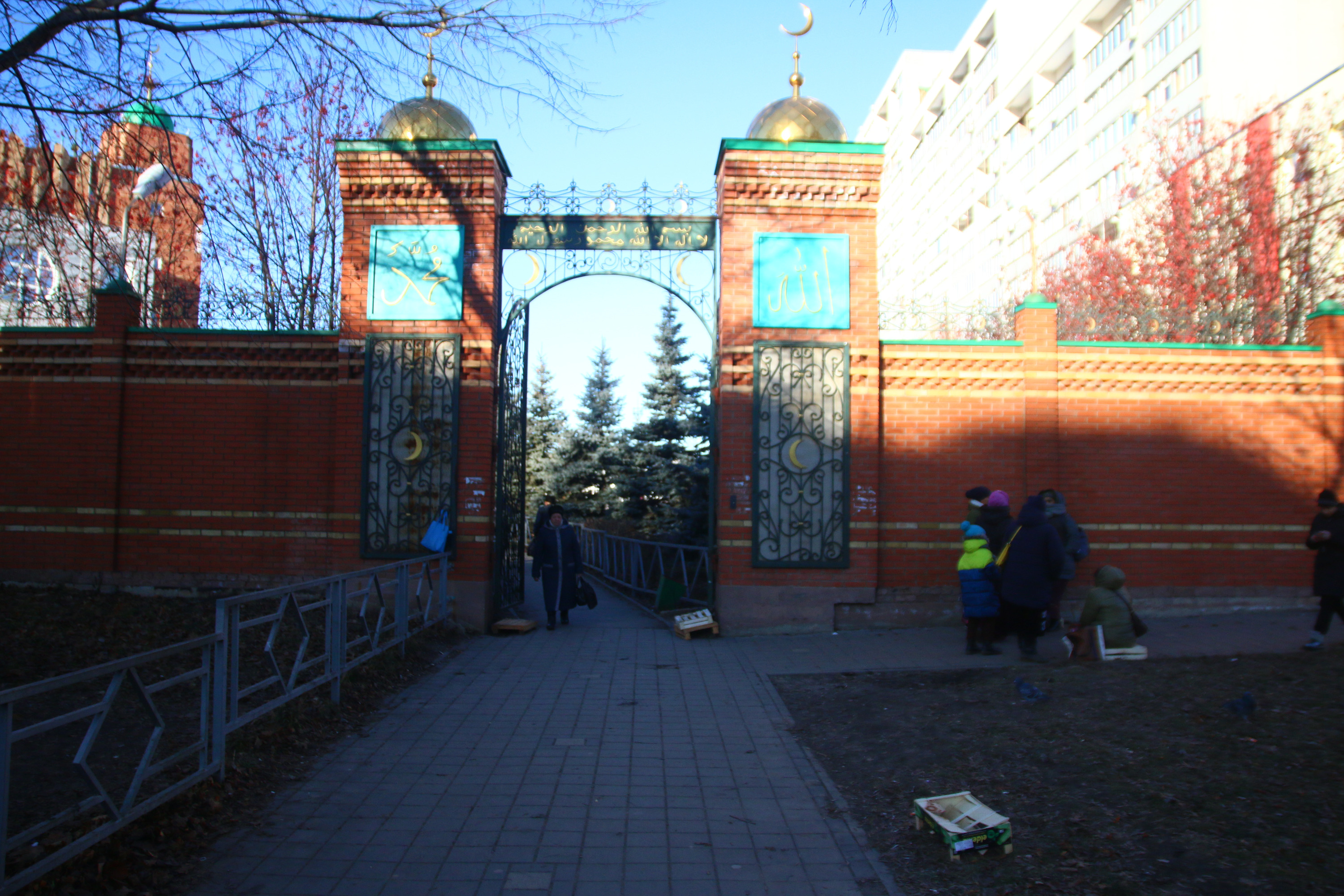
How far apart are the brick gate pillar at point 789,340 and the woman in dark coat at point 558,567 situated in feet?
6.82

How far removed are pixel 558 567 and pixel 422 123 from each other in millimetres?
6089

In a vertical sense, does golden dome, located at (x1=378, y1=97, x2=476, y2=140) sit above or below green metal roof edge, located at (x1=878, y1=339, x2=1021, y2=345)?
above

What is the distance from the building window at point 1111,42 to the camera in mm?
34312

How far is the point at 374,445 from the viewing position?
35.6 feet

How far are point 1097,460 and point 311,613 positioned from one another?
9.78m

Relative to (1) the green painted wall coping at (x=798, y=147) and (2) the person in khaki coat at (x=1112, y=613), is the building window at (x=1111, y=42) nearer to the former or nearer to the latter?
(1) the green painted wall coping at (x=798, y=147)

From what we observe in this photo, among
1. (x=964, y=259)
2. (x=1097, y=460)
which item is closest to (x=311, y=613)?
(x=1097, y=460)

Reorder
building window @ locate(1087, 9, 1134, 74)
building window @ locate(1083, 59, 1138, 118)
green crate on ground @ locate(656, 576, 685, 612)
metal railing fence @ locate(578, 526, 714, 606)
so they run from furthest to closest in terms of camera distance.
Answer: building window @ locate(1087, 9, 1134, 74)
building window @ locate(1083, 59, 1138, 118)
metal railing fence @ locate(578, 526, 714, 606)
green crate on ground @ locate(656, 576, 685, 612)

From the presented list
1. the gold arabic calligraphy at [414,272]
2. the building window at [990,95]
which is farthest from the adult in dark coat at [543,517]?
the building window at [990,95]

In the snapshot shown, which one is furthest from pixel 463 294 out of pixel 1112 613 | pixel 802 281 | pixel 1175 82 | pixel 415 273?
pixel 1175 82

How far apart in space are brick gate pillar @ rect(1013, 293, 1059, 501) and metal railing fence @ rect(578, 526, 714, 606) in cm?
429

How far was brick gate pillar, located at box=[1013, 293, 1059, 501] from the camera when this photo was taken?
11.0m

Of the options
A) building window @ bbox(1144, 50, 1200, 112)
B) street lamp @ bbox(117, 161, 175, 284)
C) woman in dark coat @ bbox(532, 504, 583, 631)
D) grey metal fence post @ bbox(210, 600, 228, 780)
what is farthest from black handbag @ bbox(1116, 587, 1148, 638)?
building window @ bbox(1144, 50, 1200, 112)

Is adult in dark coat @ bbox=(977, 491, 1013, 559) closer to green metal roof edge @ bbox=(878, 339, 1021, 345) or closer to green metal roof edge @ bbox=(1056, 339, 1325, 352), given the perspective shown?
green metal roof edge @ bbox=(878, 339, 1021, 345)
